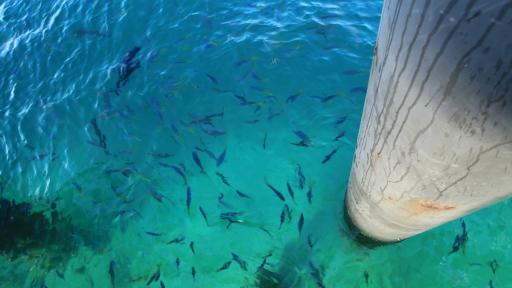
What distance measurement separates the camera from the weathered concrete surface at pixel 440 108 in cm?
132

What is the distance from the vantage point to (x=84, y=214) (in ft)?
20.0

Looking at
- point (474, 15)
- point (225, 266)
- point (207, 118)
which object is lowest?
point (225, 266)

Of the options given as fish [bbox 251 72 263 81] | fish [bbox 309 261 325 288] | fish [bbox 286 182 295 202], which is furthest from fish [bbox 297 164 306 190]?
fish [bbox 251 72 263 81]

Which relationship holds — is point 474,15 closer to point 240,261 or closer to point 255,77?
point 240,261

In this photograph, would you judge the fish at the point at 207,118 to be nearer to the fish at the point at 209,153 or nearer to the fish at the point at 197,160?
the fish at the point at 209,153

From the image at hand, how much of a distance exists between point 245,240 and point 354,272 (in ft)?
5.06

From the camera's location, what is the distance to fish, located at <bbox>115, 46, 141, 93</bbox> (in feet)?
25.3

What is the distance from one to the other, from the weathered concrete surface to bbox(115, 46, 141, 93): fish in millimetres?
6161

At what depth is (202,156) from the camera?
6.34 metres

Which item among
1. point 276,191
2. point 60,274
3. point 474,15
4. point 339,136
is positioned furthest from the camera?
point 339,136

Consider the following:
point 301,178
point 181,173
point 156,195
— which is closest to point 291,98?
point 301,178

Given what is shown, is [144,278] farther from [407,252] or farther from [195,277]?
[407,252]

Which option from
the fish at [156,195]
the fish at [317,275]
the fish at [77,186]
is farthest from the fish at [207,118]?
the fish at [317,275]

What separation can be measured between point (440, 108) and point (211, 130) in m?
5.23
